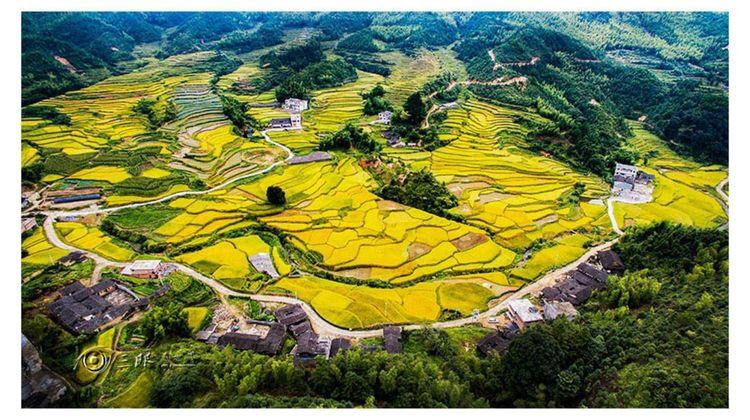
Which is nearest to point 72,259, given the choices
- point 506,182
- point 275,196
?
point 275,196

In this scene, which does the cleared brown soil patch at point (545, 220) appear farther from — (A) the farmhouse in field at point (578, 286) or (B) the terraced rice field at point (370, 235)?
(A) the farmhouse in field at point (578, 286)

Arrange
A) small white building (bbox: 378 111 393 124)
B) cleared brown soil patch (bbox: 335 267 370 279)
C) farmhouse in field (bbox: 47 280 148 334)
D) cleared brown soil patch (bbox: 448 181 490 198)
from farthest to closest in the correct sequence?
small white building (bbox: 378 111 393 124) < cleared brown soil patch (bbox: 448 181 490 198) < cleared brown soil patch (bbox: 335 267 370 279) < farmhouse in field (bbox: 47 280 148 334)

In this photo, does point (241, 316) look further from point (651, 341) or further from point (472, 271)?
point (651, 341)

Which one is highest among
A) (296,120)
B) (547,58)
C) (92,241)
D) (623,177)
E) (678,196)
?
(547,58)

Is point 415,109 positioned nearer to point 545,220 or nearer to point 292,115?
point 292,115

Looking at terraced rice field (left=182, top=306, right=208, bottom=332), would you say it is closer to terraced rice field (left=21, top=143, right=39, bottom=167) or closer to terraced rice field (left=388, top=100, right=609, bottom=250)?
terraced rice field (left=388, top=100, right=609, bottom=250)

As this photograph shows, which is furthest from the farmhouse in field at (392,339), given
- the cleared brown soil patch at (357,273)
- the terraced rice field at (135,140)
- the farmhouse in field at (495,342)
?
the terraced rice field at (135,140)

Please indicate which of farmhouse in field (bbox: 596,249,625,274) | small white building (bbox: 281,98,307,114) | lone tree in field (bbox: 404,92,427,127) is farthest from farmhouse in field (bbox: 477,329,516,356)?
small white building (bbox: 281,98,307,114)

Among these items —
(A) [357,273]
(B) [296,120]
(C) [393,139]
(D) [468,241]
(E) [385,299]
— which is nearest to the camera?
(E) [385,299]
